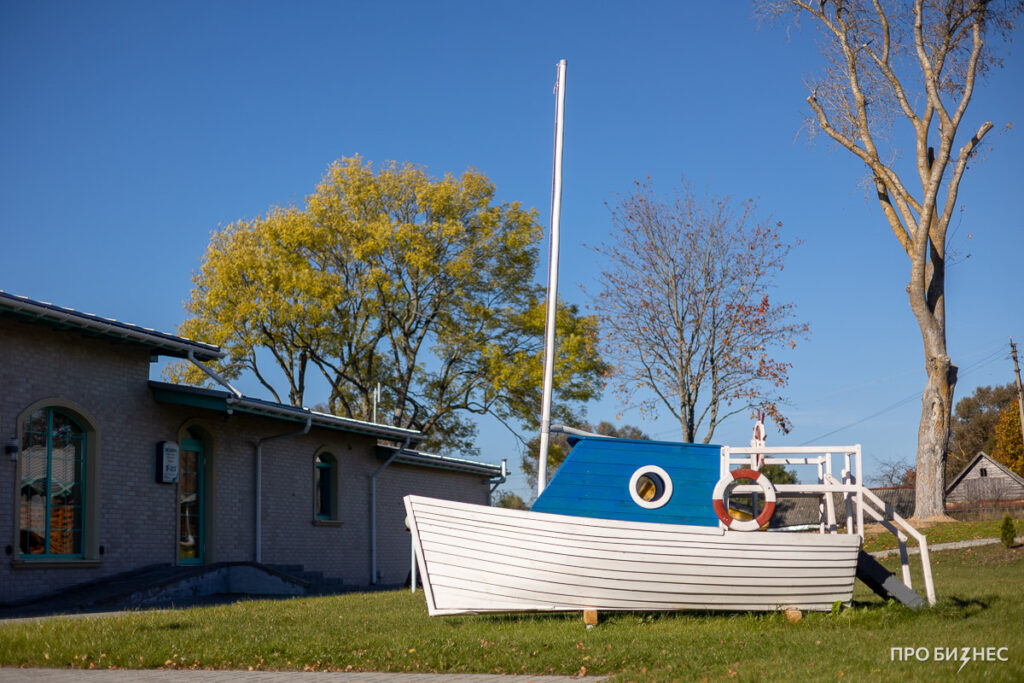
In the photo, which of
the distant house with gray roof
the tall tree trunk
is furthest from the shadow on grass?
the distant house with gray roof

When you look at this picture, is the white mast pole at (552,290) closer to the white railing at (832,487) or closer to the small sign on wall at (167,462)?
the white railing at (832,487)

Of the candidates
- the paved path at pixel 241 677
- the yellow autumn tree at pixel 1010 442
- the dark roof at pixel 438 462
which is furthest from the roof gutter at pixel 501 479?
the yellow autumn tree at pixel 1010 442

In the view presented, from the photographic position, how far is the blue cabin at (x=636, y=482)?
11.2 metres

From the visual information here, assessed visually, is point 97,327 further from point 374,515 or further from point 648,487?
point 374,515

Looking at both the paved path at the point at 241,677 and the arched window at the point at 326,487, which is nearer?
the paved path at the point at 241,677

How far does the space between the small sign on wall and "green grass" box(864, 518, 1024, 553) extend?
15950mm

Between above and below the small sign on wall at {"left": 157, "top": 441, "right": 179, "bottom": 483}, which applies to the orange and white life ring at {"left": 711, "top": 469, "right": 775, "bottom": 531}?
below

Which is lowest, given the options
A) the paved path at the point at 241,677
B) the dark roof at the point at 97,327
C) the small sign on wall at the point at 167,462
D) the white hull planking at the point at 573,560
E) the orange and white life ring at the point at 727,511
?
the paved path at the point at 241,677

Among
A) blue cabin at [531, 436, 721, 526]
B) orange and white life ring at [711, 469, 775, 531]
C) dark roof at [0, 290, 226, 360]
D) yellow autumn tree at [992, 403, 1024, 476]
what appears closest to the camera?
orange and white life ring at [711, 469, 775, 531]

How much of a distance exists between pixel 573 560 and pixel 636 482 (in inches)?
47.7

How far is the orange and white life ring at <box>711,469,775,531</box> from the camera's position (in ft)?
35.6

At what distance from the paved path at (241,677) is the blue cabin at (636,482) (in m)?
3.40

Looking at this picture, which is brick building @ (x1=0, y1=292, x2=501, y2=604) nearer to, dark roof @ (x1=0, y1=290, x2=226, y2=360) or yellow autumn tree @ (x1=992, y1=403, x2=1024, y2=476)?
dark roof @ (x1=0, y1=290, x2=226, y2=360)

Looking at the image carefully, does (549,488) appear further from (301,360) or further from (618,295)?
(301,360)
